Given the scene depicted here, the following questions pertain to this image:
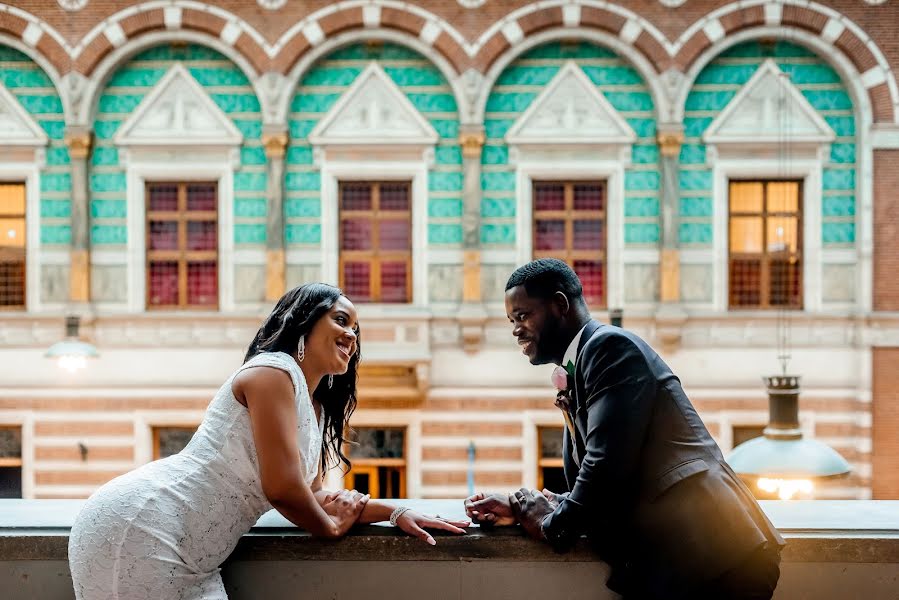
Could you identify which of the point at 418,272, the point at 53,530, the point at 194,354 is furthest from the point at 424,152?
the point at 53,530

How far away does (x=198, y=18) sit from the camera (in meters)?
10.7

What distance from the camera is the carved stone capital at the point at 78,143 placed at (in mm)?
10703

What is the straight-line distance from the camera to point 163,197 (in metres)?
11.0

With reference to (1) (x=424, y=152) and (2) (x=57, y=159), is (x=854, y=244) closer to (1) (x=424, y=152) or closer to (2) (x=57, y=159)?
(1) (x=424, y=152)

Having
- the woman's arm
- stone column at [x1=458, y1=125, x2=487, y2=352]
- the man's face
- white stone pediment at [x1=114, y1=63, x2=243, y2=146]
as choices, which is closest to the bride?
the woman's arm

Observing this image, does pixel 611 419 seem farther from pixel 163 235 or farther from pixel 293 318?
pixel 163 235

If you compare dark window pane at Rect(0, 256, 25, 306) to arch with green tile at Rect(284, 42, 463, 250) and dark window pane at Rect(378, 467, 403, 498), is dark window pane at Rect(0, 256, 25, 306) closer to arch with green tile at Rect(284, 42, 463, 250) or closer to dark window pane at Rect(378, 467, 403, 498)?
arch with green tile at Rect(284, 42, 463, 250)

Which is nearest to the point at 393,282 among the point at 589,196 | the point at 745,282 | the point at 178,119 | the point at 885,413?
the point at 589,196

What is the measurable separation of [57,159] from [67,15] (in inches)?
69.8

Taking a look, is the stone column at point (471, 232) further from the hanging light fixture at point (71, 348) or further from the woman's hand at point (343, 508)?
the woman's hand at point (343, 508)

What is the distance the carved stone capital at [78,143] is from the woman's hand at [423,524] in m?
9.59

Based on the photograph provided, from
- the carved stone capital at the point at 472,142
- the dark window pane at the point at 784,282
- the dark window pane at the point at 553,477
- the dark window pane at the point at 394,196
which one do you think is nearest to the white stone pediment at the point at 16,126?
the dark window pane at the point at 394,196

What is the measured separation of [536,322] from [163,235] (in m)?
9.49

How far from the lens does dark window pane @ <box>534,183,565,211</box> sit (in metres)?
11.0
